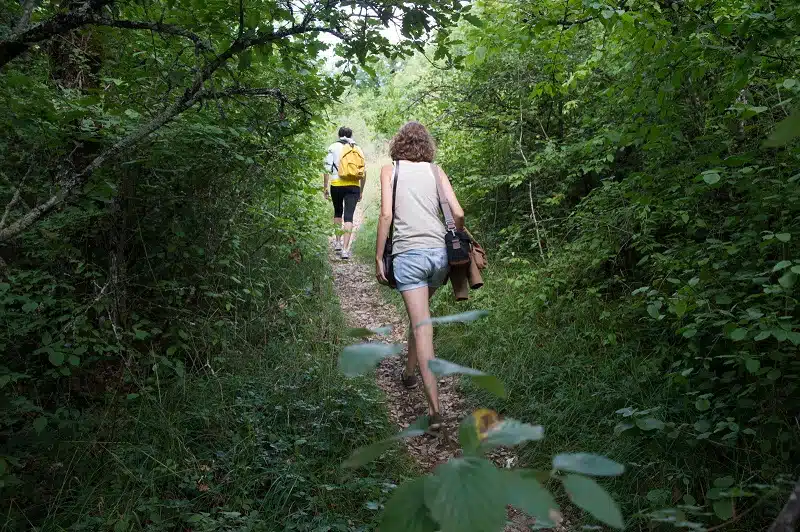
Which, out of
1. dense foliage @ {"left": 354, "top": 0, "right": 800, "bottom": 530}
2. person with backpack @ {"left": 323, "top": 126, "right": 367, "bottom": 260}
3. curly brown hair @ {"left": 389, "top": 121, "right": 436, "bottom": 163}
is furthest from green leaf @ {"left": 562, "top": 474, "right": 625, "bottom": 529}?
person with backpack @ {"left": 323, "top": 126, "right": 367, "bottom": 260}

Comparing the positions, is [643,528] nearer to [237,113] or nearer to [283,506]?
[283,506]

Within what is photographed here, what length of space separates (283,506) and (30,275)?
6.48ft

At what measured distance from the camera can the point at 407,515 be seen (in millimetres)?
791

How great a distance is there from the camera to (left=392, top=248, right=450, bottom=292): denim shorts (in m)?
3.77

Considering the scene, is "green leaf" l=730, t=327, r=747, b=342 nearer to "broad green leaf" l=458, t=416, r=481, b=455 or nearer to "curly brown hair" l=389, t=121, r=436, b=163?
"broad green leaf" l=458, t=416, r=481, b=455

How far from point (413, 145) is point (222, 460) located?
2470 mm

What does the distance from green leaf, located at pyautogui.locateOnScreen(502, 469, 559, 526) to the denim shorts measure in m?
3.01

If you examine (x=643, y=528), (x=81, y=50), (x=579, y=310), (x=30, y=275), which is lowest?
(x=643, y=528)

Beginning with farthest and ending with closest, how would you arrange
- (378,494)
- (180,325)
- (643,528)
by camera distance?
(180,325)
(378,494)
(643,528)

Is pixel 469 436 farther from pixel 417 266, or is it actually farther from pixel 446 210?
pixel 446 210

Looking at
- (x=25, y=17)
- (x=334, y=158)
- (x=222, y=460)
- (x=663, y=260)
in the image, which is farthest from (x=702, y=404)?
(x=334, y=158)

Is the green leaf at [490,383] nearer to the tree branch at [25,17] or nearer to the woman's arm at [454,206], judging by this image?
the tree branch at [25,17]

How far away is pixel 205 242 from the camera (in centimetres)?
412

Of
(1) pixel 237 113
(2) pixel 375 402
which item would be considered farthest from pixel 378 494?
(1) pixel 237 113
